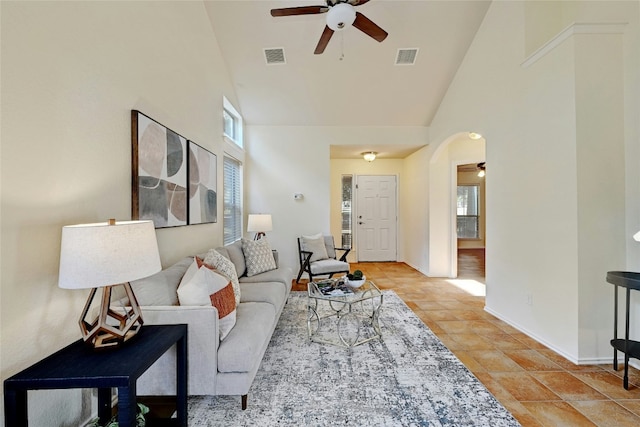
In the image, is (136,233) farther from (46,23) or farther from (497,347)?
(497,347)

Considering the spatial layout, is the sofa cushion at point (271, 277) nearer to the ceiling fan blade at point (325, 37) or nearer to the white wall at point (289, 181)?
the white wall at point (289, 181)

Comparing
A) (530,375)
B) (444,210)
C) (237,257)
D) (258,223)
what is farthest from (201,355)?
(444,210)

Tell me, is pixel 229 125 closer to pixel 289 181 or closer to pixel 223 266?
pixel 289 181

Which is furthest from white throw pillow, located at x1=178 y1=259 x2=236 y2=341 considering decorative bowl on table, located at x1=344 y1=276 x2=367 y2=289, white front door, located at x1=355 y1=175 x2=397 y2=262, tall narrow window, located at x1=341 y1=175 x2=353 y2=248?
white front door, located at x1=355 y1=175 x2=397 y2=262

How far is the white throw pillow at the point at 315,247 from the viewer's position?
4.69m

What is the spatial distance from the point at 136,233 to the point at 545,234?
3213 millimetres

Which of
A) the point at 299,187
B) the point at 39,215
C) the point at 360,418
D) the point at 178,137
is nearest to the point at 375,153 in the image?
the point at 299,187

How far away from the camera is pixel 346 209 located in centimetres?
672

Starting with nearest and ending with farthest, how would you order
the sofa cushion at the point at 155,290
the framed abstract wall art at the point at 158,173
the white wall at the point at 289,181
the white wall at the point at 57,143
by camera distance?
the white wall at the point at 57,143
the sofa cushion at the point at 155,290
the framed abstract wall art at the point at 158,173
the white wall at the point at 289,181

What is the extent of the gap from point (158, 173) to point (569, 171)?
11.1 ft

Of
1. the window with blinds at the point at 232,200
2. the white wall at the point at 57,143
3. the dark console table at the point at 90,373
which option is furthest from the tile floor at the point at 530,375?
the window with blinds at the point at 232,200

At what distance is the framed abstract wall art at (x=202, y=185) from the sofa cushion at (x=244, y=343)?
1349 millimetres

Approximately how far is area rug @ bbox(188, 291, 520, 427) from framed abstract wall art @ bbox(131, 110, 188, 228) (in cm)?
140

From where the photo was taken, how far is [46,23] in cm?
141
